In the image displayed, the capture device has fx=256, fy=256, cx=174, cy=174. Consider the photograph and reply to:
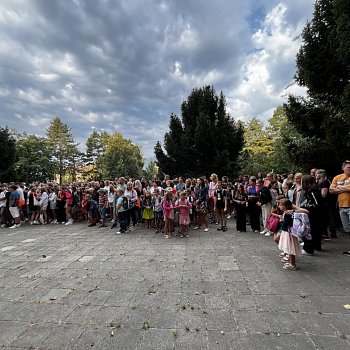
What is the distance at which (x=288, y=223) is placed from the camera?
5.48 metres

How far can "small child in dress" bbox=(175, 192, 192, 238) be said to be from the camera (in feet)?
29.8

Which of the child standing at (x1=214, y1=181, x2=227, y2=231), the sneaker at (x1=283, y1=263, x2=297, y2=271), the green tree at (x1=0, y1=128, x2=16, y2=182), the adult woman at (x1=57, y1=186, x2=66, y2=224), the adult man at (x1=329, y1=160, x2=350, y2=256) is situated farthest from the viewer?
the green tree at (x1=0, y1=128, x2=16, y2=182)

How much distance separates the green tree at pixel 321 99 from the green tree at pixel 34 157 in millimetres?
35188

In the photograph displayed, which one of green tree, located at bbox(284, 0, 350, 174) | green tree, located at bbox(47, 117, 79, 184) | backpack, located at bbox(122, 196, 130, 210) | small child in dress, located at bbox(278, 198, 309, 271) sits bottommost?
small child in dress, located at bbox(278, 198, 309, 271)

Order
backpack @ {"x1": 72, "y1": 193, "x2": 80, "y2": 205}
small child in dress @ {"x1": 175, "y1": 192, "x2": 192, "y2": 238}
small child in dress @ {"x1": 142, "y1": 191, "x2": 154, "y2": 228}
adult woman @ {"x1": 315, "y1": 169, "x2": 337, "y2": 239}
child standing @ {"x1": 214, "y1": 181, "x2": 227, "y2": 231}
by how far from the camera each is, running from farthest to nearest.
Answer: backpack @ {"x1": 72, "y1": 193, "x2": 80, "y2": 205} < small child in dress @ {"x1": 142, "y1": 191, "x2": 154, "y2": 228} < child standing @ {"x1": 214, "y1": 181, "x2": 227, "y2": 231} < small child in dress @ {"x1": 175, "y1": 192, "x2": 192, "y2": 238} < adult woman @ {"x1": 315, "y1": 169, "x2": 337, "y2": 239}

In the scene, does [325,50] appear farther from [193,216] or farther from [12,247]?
[12,247]

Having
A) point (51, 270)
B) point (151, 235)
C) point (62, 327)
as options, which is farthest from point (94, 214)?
point (62, 327)

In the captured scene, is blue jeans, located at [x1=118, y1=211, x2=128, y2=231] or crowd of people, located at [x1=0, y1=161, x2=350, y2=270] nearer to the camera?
crowd of people, located at [x1=0, y1=161, x2=350, y2=270]

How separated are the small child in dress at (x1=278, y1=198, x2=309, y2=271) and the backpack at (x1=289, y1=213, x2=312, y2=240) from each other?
8cm

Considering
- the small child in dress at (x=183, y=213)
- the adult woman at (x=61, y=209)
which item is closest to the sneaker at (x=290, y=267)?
the small child in dress at (x=183, y=213)

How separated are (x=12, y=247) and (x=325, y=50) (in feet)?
43.0

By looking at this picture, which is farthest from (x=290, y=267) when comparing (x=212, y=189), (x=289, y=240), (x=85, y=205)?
(x=85, y=205)

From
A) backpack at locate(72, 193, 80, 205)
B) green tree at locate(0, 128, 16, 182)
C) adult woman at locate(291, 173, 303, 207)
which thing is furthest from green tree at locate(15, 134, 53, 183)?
adult woman at locate(291, 173, 303, 207)

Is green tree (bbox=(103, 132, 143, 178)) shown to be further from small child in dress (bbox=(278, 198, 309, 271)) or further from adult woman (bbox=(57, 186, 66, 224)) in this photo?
small child in dress (bbox=(278, 198, 309, 271))
